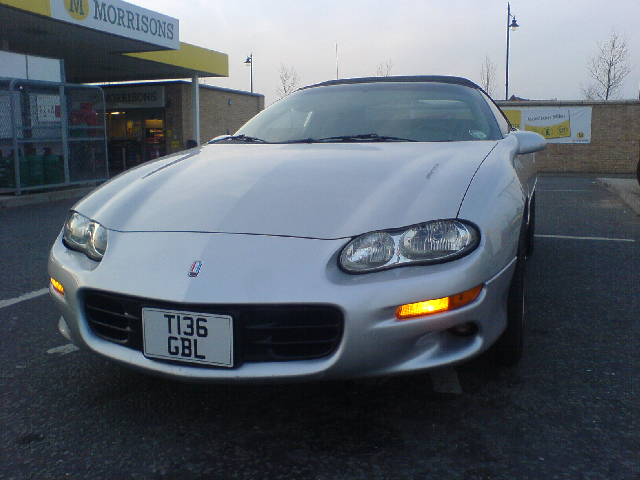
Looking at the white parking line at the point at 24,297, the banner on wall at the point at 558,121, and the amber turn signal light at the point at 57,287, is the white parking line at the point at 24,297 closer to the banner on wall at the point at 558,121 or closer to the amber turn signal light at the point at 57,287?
the amber turn signal light at the point at 57,287

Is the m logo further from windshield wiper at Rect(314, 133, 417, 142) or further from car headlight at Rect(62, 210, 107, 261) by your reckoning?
car headlight at Rect(62, 210, 107, 261)

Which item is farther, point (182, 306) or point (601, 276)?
point (601, 276)

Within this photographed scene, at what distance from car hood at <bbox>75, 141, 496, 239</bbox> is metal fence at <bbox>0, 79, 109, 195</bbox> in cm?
864

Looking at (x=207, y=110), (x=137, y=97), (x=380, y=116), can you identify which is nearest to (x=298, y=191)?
(x=380, y=116)

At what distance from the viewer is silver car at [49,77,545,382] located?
1756mm

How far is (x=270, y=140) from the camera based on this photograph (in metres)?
3.09

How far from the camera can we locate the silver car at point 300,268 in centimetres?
176

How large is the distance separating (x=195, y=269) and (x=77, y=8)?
12.8 m

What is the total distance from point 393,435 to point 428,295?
491 mm

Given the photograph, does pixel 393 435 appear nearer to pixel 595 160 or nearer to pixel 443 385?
pixel 443 385

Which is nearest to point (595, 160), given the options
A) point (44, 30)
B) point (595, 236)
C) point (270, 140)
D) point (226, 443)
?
point (595, 236)

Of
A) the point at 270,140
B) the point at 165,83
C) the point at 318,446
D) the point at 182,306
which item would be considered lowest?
the point at 318,446

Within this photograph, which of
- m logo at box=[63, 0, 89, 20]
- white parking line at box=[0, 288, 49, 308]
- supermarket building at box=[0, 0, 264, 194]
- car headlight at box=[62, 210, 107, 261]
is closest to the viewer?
car headlight at box=[62, 210, 107, 261]

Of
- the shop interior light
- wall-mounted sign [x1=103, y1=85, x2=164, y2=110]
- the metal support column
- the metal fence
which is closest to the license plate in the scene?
the shop interior light
